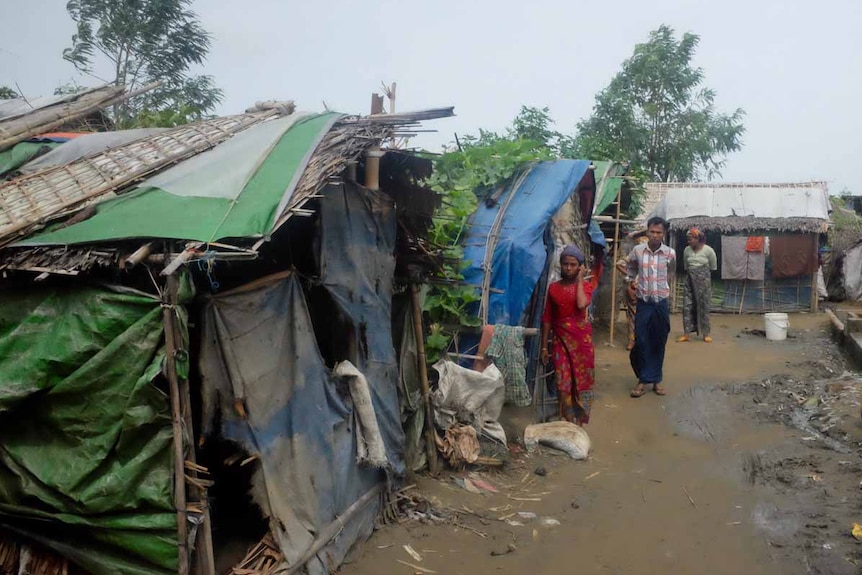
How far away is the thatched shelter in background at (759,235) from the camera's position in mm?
15258

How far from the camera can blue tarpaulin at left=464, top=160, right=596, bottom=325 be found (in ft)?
24.5

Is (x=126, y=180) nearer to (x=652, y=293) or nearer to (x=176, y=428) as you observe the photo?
(x=176, y=428)

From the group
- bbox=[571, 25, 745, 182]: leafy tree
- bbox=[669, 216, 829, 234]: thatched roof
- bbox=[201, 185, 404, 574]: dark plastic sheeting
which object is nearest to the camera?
bbox=[201, 185, 404, 574]: dark plastic sheeting

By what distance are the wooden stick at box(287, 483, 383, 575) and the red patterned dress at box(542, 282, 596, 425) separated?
2.65 metres

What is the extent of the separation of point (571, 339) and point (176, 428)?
4.34m

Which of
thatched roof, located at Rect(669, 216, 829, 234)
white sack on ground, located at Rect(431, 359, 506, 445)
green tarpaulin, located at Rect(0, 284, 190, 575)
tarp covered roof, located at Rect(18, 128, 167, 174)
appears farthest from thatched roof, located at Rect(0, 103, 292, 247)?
thatched roof, located at Rect(669, 216, 829, 234)

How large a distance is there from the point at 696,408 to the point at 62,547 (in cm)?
661

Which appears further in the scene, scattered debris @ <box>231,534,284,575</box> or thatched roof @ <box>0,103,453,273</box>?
scattered debris @ <box>231,534,284,575</box>

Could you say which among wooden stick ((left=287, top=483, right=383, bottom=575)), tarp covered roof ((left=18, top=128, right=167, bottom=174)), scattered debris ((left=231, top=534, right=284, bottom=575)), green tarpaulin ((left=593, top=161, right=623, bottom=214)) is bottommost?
wooden stick ((left=287, top=483, right=383, bottom=575))

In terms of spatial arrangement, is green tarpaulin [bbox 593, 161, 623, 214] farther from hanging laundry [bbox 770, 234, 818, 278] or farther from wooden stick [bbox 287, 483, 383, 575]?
wooden stick [bbox 287, 483, 383, 575]

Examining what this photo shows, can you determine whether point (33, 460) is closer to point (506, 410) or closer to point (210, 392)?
point (210, 392)

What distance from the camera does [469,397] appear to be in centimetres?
616

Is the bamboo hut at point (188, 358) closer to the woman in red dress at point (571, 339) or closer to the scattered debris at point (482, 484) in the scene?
the scattered debris at point (482, 484)

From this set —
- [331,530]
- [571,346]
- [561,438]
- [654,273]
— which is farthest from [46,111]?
[654,273]
